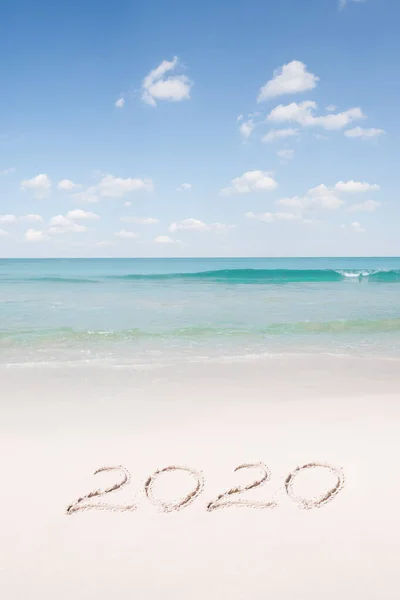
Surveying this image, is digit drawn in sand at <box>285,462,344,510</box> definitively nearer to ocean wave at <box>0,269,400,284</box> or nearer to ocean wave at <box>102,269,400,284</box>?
ocean wave at <box>0,269,400,284</box>

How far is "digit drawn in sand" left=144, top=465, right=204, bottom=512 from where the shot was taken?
115 inches

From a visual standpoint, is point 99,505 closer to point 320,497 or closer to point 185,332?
point 320,497

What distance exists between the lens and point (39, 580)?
7.62 feet

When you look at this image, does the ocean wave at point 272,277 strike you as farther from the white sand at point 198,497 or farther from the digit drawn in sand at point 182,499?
the digit drawn in sand at point 182,499

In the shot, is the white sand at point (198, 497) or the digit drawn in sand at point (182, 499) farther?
the digit drawn in sand at point (182, 499)

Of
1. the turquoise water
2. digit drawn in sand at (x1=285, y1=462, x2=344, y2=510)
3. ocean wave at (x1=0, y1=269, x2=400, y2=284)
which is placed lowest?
digit drawn in sand at (x1=285, y1=462, x2=344, y2=510)

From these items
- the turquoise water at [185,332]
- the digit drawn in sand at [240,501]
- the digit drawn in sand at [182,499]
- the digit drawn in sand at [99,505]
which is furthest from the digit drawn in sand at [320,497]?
the turquoise water at [185,332]

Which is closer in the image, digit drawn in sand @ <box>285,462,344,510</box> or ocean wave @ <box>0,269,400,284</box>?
digit drawn in sand @ <box>285,462,344,510</box>

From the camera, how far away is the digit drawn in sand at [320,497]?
2.93m

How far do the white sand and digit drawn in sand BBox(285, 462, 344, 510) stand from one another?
5 cm

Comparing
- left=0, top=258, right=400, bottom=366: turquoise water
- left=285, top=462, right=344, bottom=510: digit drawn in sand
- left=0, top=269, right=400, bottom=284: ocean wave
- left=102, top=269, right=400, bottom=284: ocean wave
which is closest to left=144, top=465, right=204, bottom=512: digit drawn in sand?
left=285, top=462, right=344, bottom=510: digit drawn in sand

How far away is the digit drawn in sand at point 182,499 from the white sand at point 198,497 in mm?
43

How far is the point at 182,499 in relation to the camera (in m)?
2.99

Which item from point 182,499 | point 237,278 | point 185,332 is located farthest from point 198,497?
point 237,278
